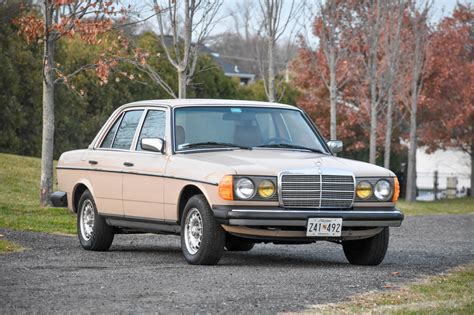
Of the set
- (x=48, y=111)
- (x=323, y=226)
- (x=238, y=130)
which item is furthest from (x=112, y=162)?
(x=48, y=111)

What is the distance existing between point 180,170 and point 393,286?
275 cm

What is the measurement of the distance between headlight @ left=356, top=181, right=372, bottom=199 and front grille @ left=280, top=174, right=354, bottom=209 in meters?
0.11

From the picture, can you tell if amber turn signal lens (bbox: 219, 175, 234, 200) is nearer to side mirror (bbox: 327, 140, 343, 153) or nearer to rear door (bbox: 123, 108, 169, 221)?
rear door (bbox: 123, 108, 169, 221)

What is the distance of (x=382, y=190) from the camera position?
11516mm

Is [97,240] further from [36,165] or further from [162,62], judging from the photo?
[162,62]

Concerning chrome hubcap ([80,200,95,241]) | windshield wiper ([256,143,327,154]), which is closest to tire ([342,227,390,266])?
windshield wiper ([256,143,327,154])

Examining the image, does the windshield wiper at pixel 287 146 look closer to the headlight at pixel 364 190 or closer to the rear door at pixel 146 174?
the rear door at pixel 146 174

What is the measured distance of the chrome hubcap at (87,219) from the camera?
13359 mm

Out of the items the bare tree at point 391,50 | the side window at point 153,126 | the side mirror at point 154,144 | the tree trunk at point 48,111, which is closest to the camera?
the side mirror at point 154,144

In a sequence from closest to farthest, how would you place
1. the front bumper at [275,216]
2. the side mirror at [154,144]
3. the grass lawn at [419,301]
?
the grass lawn at [419,301] < the front bumper at [275,216] < the side mirror at [154,144]

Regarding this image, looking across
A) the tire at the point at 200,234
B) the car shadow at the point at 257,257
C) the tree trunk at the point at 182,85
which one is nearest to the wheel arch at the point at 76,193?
the car shadow at the point at 257,257

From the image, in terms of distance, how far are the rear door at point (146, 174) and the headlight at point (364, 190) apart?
1983 mm

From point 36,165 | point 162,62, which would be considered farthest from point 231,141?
point 162,62

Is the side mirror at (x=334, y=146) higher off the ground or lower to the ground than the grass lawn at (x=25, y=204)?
higher
